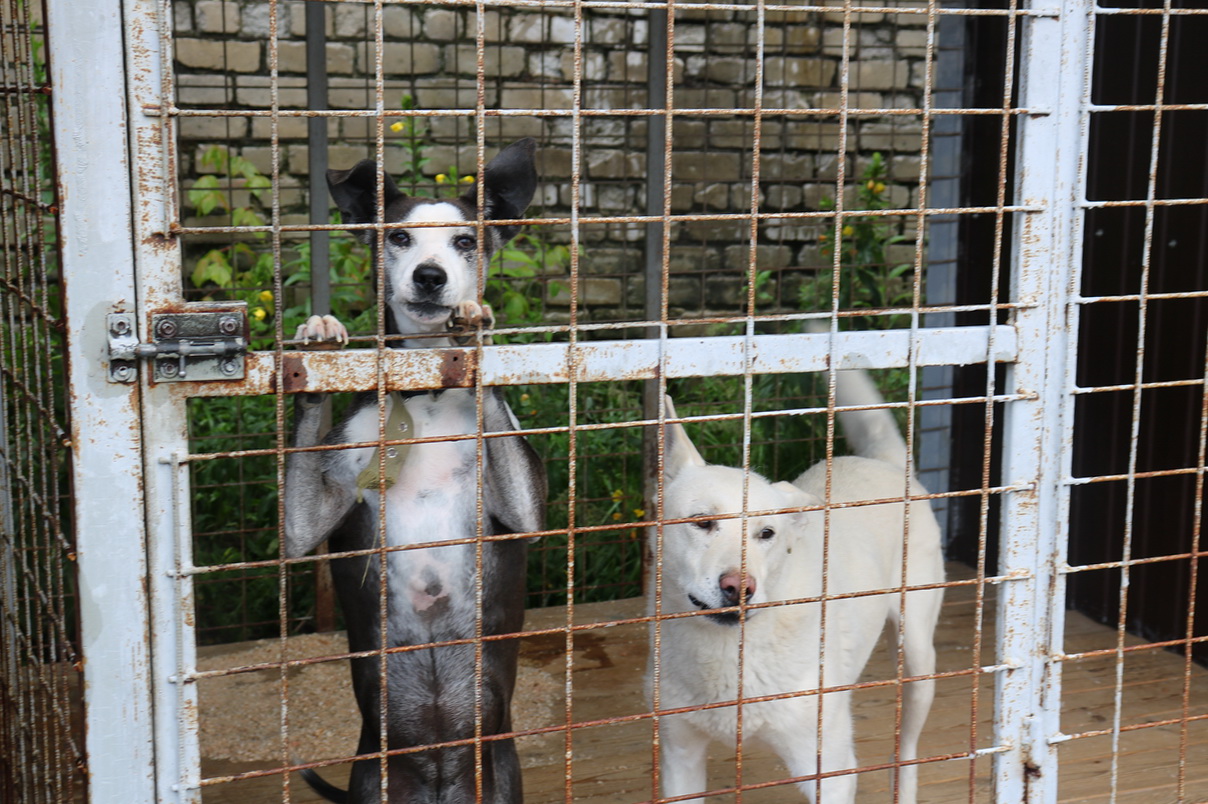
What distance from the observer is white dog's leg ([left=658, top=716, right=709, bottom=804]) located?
2842 millimetres

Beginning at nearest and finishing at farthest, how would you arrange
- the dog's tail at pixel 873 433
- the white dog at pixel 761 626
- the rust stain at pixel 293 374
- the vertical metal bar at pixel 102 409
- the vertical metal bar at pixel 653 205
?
the vertical metal bar at pixel 102 409 < the rust stain at pixel 293 374 < the white dog at pixel 761 626 < the dog's tail at pixel 873 433 < the vertical metal bar at pixel 653 205

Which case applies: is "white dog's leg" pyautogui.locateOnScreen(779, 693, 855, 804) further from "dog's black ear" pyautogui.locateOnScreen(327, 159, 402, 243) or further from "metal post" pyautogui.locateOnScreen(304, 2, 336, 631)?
"metal post" pyautogui.locateOnScreen(304, 2, 336, 631)

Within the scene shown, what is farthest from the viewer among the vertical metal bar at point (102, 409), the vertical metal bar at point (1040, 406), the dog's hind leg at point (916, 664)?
the dog's hind leg at point (916, 664)

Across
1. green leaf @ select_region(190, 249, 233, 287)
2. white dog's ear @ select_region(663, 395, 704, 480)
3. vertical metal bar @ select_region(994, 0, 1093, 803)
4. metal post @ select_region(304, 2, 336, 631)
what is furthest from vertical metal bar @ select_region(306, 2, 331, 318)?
vertical metal bar @ select_region(994, 0, 1093, 803)

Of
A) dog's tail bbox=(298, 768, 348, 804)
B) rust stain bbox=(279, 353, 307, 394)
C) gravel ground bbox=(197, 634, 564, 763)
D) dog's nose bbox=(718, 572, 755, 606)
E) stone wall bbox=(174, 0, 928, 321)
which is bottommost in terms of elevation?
gravel ground bbox=(197, 634, 564, 763)

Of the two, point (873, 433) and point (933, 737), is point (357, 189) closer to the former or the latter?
point (873, 433)

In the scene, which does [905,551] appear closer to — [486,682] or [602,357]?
[602,357]

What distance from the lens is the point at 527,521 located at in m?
2.54

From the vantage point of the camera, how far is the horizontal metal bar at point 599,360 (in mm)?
1887

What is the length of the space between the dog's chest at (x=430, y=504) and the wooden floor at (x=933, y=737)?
57 cm

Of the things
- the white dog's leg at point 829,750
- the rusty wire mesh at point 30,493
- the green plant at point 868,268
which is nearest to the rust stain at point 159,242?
the rusty wire mesh at point 30,493

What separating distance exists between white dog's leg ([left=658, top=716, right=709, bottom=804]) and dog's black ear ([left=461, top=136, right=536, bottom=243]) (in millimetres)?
1239

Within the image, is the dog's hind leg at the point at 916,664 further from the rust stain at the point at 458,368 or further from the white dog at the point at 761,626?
the rust stain at the point at 458,368

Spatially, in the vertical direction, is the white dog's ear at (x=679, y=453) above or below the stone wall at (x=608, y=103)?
below
